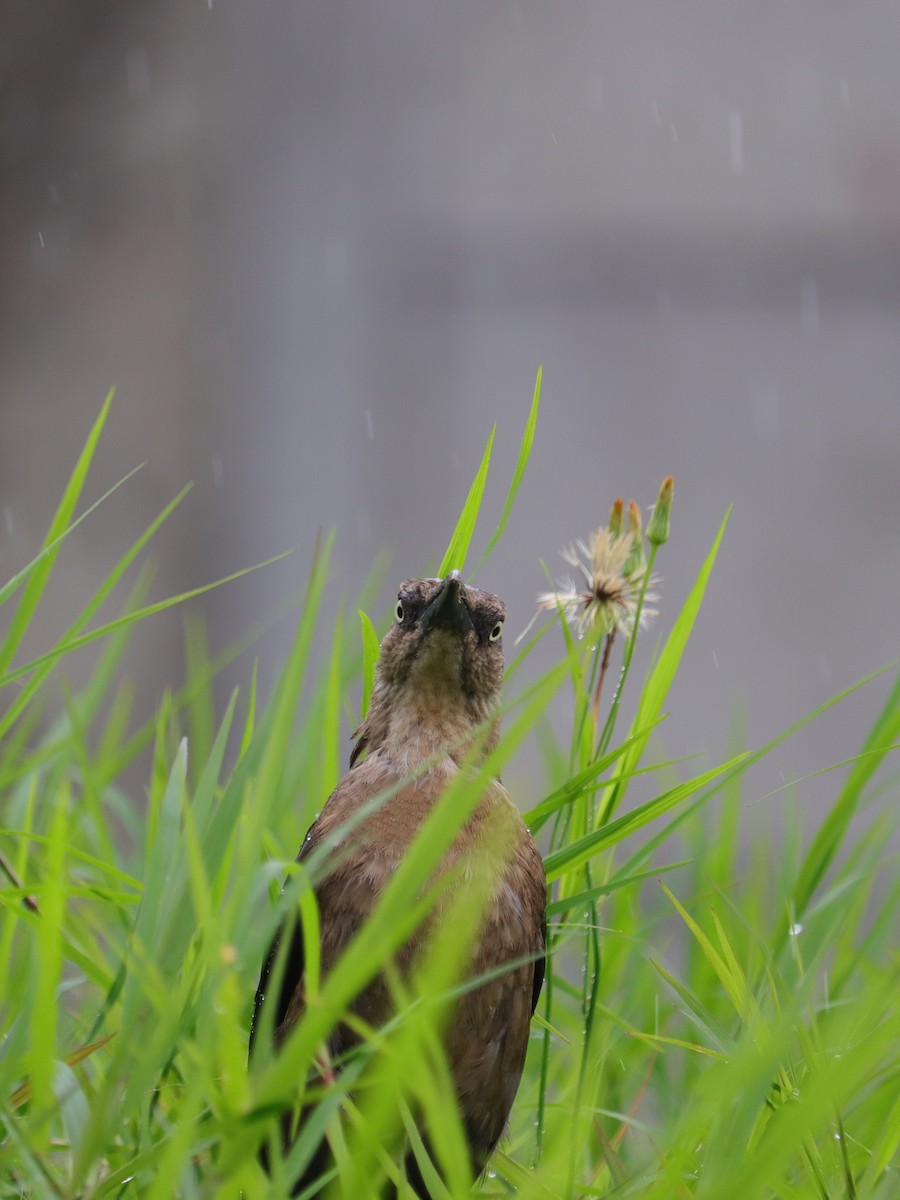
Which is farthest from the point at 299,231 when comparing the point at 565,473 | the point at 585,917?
the point at 585,917

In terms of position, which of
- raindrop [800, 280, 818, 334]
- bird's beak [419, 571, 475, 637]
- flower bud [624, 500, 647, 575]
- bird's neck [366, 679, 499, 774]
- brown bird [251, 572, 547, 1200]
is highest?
raindrop [800, 280, 818, 334]

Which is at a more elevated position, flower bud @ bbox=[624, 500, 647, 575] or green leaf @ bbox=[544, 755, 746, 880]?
flower bud @ bbox=[624, 500, 647, 575]

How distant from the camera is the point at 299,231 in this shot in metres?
2.92

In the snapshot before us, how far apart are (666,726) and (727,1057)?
207 centimetres

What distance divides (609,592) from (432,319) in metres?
2.10

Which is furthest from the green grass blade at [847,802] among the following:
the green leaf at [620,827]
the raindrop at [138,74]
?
the raindrop at [138,74]

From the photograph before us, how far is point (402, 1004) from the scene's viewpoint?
1.77 ft

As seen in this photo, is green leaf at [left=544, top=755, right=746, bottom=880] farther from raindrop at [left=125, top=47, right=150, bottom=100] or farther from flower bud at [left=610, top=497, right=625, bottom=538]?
raindrop at [left=125, top=47, right=150, bottom=100]

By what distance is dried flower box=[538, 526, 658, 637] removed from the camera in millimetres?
899

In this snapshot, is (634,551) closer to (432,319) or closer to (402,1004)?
(402,1004)

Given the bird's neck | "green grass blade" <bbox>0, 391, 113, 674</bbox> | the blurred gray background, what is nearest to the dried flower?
the bird's neck

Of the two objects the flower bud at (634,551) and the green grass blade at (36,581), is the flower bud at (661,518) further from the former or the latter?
the green grass blade at (36,581)

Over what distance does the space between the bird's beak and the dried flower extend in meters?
0.07

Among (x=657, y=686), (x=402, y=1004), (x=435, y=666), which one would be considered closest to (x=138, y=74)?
(x=435, y=666)
